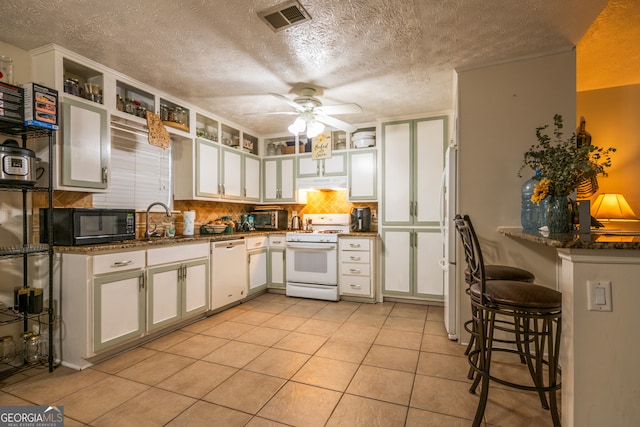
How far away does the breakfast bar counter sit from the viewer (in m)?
1.20

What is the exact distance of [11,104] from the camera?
2.08 metres

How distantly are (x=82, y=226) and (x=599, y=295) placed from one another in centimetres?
313

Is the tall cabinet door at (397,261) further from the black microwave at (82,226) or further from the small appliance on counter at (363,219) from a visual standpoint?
the black microwave at (82,226)

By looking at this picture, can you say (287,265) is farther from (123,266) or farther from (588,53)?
(588,53)

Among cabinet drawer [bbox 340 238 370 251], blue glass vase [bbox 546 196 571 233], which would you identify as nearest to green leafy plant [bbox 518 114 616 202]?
blue glass vase [bbox 546 196 571 233]

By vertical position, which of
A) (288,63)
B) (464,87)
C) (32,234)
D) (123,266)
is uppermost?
(288,63)

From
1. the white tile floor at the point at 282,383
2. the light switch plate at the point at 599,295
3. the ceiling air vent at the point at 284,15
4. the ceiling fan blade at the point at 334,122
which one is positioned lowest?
the white tile floor at the point at 282,383

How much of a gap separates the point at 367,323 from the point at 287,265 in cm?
151

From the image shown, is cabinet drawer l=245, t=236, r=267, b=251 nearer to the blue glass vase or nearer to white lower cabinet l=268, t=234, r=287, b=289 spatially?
white lower cabinet l=268, t=234, r=287, b=289

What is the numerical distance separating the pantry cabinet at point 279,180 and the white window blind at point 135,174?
5.03 feet

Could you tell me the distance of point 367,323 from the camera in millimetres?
3254

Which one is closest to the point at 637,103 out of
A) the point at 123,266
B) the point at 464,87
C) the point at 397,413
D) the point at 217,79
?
the point at 464,87

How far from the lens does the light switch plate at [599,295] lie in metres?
1.21

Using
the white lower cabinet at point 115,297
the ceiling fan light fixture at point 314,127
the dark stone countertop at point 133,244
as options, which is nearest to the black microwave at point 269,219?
the dark stone countertop at point 133,244
